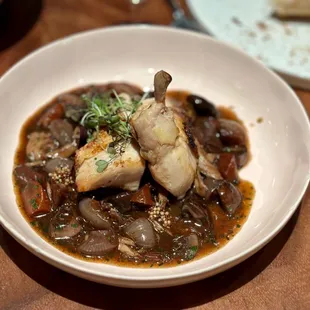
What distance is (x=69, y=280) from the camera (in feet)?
9.14

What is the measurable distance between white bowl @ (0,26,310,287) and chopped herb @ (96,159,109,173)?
0.52 m

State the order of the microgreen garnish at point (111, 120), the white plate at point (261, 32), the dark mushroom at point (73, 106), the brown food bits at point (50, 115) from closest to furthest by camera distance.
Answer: the microgreen garnish at point (111, 120)
the dark mushroom at point (73, 106)
the brown food bits at point (50, 115)
the white plate at point (261, 32)

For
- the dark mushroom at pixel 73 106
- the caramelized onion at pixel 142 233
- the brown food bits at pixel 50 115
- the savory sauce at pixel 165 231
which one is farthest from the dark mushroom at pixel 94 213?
the brown food bits at pixel 50 115

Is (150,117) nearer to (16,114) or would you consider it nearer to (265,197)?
(265,197)

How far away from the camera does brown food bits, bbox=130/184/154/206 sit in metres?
2.99

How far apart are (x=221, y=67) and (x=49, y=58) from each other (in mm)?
1408

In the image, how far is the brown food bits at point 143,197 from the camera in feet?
9.80

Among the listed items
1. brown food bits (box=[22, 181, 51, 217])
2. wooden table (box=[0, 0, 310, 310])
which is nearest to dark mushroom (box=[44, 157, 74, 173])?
brown food bits (box=[22, 181, 51, 217])

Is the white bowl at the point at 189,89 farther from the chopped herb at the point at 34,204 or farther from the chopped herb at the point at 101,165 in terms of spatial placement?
the chopped herb at the point at 101,165

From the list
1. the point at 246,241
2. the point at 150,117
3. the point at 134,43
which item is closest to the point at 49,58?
the point at 134,43

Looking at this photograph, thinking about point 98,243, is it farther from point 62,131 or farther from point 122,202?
point 62,131

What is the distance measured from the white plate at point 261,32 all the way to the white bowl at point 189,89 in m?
0.51

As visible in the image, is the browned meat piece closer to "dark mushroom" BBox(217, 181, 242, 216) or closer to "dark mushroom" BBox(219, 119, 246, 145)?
"dark mushroom" BBox(217, 181, 242, 216)

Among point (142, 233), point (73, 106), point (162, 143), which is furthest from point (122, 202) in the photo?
point (73, 106)
